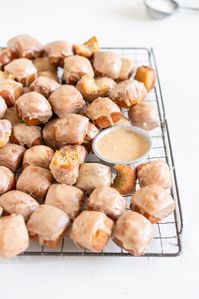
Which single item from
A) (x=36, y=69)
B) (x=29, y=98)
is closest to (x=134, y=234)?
(x=29, y=98)

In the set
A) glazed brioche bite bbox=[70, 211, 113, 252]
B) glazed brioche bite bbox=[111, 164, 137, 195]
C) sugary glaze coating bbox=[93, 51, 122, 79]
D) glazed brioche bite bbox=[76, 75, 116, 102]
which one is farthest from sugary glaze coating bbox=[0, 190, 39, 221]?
sugary glaze coating bbox=[93, 51, 122, 79]

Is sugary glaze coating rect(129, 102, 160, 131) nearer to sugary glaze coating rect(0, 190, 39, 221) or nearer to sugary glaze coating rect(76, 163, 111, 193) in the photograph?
sugary glaze coating rect(76, 163, 111, 193)

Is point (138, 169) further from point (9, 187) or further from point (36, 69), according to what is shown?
point (36, 69)

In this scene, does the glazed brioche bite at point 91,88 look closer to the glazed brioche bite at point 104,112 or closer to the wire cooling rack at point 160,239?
the glazed brioche bite at point 104,112

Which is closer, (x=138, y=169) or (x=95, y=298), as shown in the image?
(x=95, y=298)

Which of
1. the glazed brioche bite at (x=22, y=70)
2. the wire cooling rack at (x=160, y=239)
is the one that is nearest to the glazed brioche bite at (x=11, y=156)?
the wire cooling rack at (x=160, y=239)
